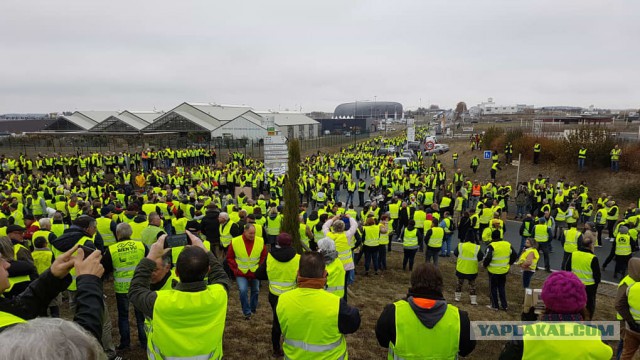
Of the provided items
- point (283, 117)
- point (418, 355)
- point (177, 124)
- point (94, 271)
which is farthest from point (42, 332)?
point (283, 117)

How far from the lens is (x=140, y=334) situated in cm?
524

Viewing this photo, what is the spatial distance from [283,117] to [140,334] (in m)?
59.5

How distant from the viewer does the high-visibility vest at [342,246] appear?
7.11 meters

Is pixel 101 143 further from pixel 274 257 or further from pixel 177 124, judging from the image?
pixel 274 257

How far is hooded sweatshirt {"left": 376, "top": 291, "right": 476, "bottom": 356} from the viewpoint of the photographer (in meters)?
2.74

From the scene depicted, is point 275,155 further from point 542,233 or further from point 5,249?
point 5,249

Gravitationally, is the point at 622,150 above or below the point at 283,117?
below

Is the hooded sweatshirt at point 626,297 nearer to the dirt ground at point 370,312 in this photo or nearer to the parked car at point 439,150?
the dirt ground at point 370,312

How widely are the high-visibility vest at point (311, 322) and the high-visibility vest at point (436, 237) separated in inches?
Answer: 261

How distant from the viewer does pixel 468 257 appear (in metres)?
7.54

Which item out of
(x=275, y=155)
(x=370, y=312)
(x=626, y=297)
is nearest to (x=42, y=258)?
(x=370, y=312)

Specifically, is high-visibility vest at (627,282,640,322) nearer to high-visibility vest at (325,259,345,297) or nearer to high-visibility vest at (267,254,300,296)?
high-visibility vest at (325,259,345,297)

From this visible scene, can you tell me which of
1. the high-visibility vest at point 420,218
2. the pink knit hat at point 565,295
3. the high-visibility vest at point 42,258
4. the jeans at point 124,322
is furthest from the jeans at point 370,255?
the pink knit hat at point 565,295

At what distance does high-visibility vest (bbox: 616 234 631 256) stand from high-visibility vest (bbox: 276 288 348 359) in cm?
960
